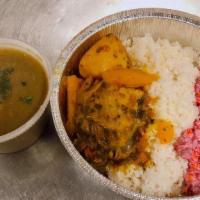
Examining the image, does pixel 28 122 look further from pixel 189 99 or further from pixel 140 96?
pixel 189 99

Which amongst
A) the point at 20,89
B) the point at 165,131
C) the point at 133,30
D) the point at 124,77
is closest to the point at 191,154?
the point at 165,131

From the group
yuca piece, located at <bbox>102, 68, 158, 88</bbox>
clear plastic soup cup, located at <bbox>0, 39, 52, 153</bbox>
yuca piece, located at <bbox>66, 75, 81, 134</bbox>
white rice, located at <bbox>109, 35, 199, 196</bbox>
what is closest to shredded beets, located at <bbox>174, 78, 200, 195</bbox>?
white rice, located at <bbox>109, 35, 199, 196</bbox>

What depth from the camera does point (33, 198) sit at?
153cm

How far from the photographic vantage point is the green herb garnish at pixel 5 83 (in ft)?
4.64

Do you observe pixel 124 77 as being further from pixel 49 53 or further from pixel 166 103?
pixel 49 53

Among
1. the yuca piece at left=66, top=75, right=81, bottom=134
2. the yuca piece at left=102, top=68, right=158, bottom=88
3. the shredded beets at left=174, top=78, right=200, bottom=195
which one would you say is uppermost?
the yuca piece at left=102, top=68, right=158, bottom=88

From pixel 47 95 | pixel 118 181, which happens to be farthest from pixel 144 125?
pixel 47 95

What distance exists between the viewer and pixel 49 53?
1754mm

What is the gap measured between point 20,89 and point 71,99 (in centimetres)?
18

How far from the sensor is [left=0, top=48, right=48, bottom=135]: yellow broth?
1.40 m

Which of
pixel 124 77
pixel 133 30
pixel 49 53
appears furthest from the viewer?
pixel 49 53

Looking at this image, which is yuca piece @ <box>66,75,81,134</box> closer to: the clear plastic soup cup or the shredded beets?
the clear plastic soup cup

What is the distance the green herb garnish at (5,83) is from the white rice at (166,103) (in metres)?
0.44

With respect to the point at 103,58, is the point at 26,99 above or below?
below
